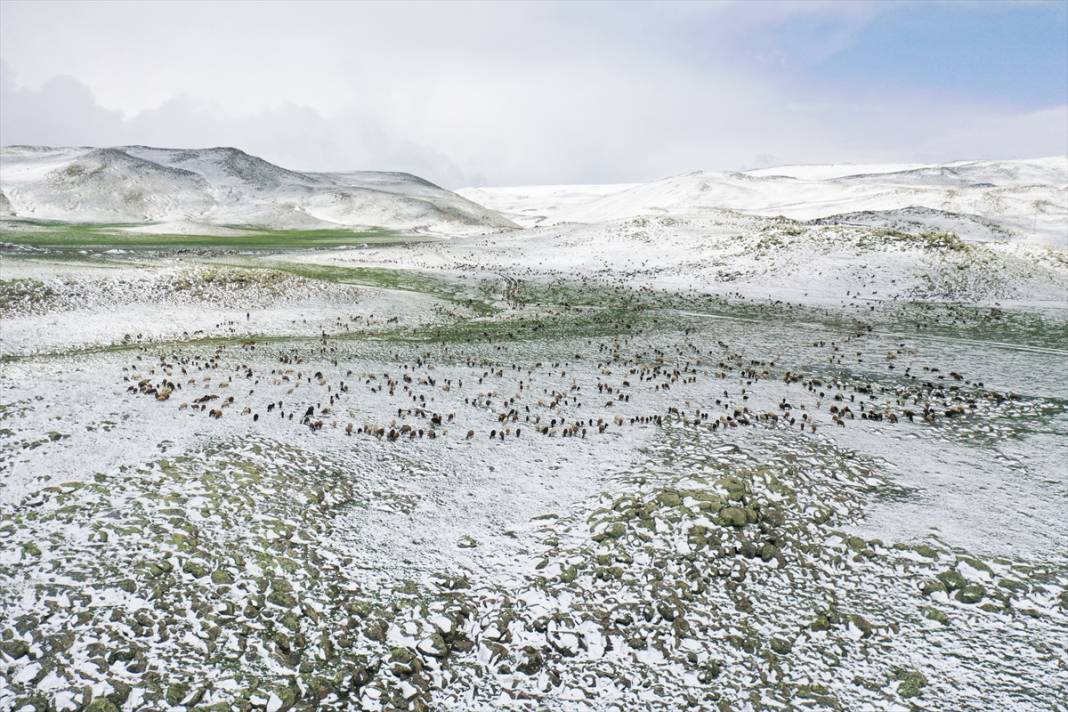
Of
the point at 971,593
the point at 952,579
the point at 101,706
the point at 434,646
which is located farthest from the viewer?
the point at 952,579

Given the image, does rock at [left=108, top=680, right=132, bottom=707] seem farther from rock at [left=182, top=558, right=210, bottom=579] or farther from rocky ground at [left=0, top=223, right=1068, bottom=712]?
rock at [left=182, top=558, right=210, bottom=579]

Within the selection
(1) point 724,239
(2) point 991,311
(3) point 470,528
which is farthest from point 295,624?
(1) point 724,239

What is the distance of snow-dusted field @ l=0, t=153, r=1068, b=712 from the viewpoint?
33.4 ft

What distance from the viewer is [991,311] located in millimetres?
42406

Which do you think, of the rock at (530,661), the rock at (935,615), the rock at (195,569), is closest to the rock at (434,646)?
the rock at (530,661)

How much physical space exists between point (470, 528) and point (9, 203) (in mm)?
179286

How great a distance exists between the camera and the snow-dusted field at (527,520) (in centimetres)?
1017

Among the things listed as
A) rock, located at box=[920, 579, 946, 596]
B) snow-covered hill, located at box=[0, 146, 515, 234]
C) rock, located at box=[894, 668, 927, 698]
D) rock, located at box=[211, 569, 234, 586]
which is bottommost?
rock, located at box=[894, 668, 927, 698]

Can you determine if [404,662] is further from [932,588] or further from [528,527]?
[932,588]

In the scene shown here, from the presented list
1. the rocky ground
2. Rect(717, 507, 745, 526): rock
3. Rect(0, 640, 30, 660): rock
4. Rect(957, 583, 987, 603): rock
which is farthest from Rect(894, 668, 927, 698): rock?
Rect(0, 640, 30, 660): rock

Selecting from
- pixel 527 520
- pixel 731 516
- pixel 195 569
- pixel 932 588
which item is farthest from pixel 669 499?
pixel 195 569

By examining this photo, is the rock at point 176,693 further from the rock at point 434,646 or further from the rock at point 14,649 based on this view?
the rock at point 434,646

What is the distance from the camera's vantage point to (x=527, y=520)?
14.5 m

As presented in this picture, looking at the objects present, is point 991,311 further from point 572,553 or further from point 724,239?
point 572,553
